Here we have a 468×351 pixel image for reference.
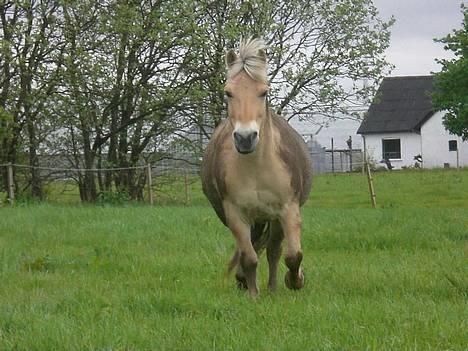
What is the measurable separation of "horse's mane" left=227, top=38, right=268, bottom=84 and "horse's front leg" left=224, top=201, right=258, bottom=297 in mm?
1209

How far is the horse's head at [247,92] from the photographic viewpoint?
21.0 ft

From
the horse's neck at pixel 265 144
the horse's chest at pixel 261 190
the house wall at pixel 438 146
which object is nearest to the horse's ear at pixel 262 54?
the horse's neck at pixel 265 144

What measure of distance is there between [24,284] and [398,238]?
5.47 meters

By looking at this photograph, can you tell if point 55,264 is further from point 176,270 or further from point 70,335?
point 70,335

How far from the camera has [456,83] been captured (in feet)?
120

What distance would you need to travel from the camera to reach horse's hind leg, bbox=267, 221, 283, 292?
307 inches

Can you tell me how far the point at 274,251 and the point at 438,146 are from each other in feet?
173

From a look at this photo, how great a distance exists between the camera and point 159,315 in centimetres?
612

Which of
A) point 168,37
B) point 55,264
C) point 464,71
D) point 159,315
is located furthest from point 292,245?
point 464,71

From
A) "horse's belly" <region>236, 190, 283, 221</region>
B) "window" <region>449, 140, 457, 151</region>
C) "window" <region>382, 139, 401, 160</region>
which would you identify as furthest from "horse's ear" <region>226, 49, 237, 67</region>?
"window" <region>382, 139, 401, 160</region>

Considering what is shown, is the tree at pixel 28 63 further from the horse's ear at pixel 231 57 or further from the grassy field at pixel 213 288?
the horse's ear at pixel 231 57

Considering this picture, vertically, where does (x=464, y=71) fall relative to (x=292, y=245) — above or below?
above

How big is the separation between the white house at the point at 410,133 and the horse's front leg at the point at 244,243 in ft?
167

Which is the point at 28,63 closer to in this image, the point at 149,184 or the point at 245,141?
the point at 149,184
